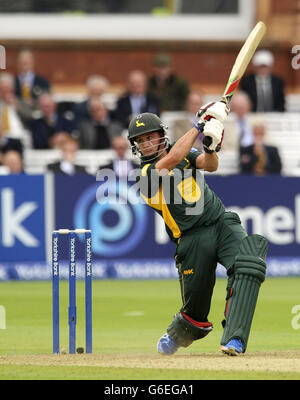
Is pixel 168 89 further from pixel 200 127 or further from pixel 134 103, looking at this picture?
pixel 200 127

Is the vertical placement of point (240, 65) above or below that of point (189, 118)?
above

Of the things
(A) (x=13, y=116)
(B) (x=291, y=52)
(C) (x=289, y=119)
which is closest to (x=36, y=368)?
(A) (x=13, y=116)

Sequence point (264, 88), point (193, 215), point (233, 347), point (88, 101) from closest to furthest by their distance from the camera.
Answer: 1. point (233, 347)
2. point (193, 215)
3. point (88, 101)
4. point (264, 88)

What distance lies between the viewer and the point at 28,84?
61.9 feet

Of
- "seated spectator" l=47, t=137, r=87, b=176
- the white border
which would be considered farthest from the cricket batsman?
the white border

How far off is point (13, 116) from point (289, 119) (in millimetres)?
4474

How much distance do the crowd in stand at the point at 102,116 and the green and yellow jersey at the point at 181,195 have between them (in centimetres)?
703

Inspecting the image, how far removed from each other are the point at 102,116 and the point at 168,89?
1539mm

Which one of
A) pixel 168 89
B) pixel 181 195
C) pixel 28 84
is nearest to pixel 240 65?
pixel 181 195

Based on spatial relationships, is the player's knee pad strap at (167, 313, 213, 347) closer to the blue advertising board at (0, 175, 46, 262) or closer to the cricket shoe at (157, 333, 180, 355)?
the cricket shoe at (157, 333, 180, 355)

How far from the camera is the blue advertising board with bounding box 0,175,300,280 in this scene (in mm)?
15883

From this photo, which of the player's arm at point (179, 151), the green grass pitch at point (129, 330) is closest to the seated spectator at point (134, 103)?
the green grass pitch at point (129, 330)

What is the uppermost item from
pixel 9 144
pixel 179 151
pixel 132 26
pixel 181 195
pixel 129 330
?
pixel 132 26

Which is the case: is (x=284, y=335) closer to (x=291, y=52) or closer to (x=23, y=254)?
(x=23, y=254)
